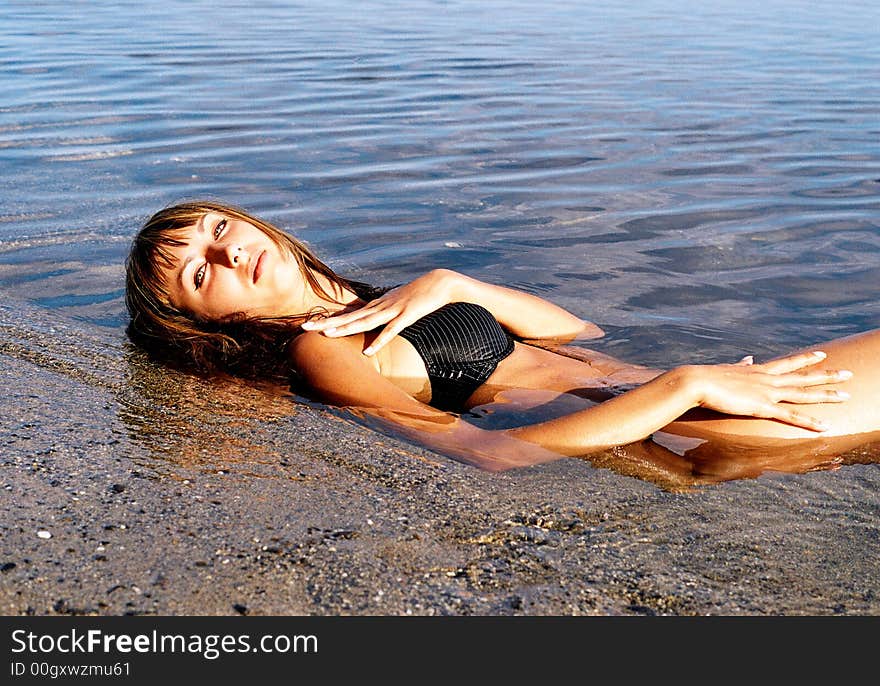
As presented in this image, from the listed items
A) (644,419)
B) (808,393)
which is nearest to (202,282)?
(644,419)

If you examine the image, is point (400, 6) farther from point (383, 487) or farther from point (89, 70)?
point (383, 487)

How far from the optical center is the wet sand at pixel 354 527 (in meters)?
2.60

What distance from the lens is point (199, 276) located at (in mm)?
4211

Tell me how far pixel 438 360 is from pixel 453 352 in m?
0.07

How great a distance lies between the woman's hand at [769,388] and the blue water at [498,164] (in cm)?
121

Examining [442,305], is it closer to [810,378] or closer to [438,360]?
[438,360]

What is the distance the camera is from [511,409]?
4191 mm

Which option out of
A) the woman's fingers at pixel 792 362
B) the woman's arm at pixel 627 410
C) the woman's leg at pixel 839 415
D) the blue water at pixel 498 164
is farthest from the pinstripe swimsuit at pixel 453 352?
the woman's fingers at pixel 792 362

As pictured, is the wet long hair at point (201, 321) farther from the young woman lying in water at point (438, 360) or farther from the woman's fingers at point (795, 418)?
the woman's fingers at point (795, 418)

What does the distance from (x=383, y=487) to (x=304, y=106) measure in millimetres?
7842

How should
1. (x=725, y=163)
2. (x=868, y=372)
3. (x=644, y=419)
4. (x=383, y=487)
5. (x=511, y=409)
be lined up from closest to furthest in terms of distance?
(x=383, y=487)
(x=644, y=419)
(x=868, y=372)
(x=511, y=409)
(x=725, y=163)

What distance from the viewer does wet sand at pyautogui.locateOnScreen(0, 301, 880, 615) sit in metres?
2.60

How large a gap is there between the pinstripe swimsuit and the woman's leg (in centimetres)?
84

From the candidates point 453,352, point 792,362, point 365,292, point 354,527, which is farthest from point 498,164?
point 354,527
